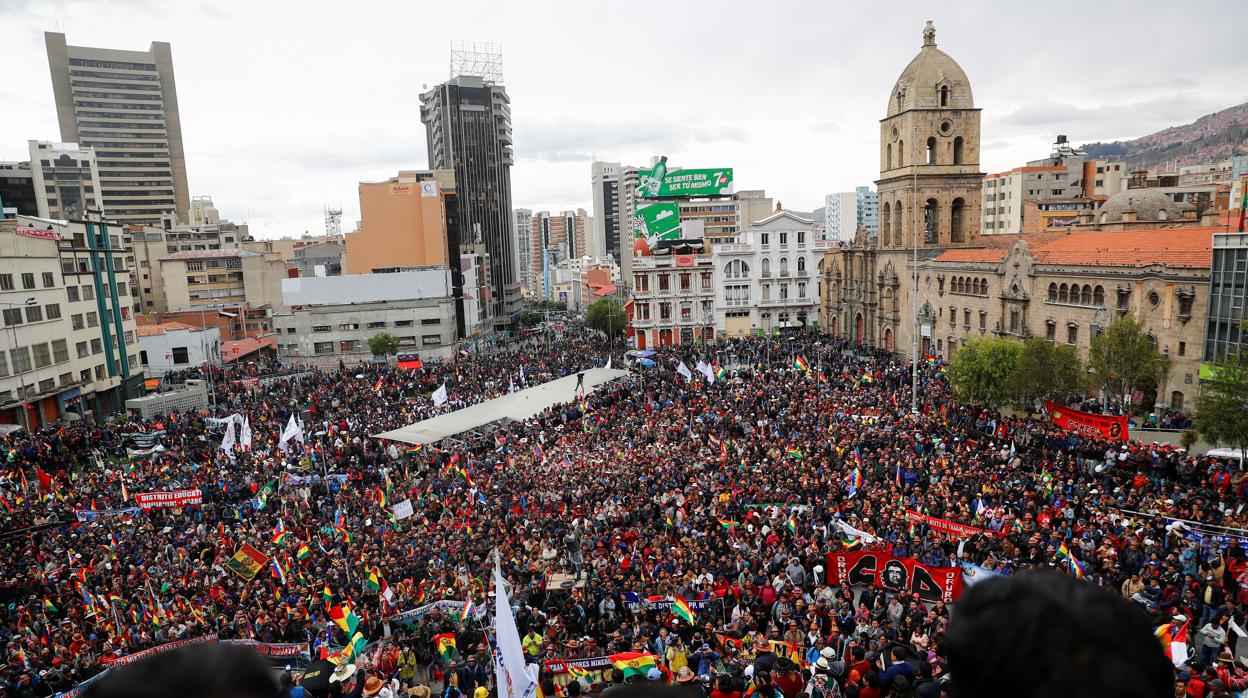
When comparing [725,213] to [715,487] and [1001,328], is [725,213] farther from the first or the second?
[715,487]

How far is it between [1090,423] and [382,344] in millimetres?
56337

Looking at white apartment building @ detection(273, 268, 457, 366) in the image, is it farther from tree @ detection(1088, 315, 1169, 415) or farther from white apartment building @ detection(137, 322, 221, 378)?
tree @ detection(1088, 315, 1169, 415)

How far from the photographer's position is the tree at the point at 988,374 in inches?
1169

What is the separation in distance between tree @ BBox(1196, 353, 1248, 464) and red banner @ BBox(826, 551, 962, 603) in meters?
12.6

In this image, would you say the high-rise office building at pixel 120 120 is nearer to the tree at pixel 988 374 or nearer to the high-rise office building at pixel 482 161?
the high-rise office building at pixel 482 161

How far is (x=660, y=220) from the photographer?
69812mm

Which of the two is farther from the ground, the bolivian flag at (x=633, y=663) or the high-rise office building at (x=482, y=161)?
the high-rise office building at (x=482, y=161)

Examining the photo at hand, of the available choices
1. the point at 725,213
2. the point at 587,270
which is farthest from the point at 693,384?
the point at 587,270

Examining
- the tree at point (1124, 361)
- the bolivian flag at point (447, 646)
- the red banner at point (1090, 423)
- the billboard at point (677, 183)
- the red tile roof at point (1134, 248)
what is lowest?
the bolivian flag at point (447, 646)

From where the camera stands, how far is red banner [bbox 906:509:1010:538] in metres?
16.7

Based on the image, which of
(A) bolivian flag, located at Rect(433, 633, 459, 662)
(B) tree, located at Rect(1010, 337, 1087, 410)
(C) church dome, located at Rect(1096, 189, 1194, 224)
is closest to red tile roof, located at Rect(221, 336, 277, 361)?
(A) bolivian flag, located at Rect(433, 633, 459, 662)

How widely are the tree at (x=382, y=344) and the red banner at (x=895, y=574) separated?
5677 centimetres

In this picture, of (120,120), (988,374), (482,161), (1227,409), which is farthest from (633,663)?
(120,120)

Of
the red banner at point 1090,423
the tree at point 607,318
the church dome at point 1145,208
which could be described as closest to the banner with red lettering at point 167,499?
the red banner at point 1090,423
